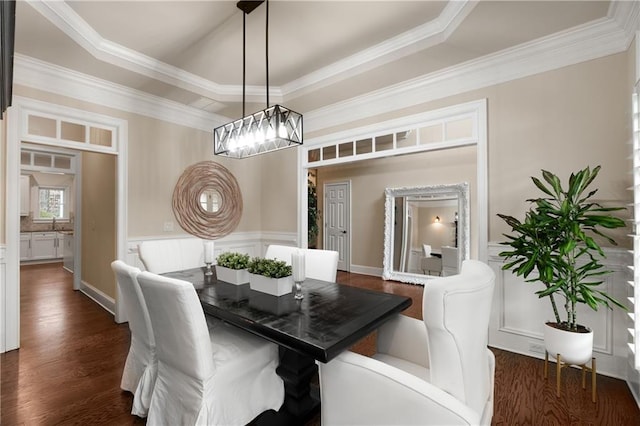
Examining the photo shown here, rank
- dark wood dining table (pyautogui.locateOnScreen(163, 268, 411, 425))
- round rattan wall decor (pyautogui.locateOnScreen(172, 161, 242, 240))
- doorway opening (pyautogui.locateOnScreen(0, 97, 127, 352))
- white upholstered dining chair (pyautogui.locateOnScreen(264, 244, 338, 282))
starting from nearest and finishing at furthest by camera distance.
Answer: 1. dark wood dining table (pyautogui.locateOnScreen(163, 268, 411, 425))
2. white upholstered dining chair (pyautogui.locateOnScreen(264, 244, 338, 282))
3. doorway opening (pyautogui.locateOnScreen(0, 97, 127, 352))
4. round rattan wall decor (pyautogui.locateOnScreen(172, 161, 242, 240))

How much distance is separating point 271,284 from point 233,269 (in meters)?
0.42

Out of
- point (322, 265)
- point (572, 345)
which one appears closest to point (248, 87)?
point (322, 265)

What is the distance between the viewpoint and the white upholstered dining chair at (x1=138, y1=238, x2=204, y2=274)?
2.71 meters

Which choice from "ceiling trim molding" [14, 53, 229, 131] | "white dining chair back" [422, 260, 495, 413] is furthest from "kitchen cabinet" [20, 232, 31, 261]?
"white dining chair back" [422, 260, 495, 413]

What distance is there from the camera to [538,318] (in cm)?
258

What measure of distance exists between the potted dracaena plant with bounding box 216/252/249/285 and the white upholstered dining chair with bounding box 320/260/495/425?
1137 mm

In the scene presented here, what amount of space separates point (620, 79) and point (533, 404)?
7.98ft

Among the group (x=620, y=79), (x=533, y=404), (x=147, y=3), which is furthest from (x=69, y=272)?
(x=620, y=79)

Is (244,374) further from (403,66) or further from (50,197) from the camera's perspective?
(50,197)

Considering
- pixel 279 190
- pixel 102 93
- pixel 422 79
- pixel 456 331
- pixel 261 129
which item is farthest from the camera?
→ pixel 279 190

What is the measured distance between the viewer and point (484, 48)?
2.62 metres

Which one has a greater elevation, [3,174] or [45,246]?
[3,174]

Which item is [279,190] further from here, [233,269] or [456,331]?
[456,331]

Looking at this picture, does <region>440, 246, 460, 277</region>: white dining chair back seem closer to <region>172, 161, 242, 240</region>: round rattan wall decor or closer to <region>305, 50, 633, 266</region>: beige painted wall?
<region>305, 50, 633, 266</region>: beige painted wall
